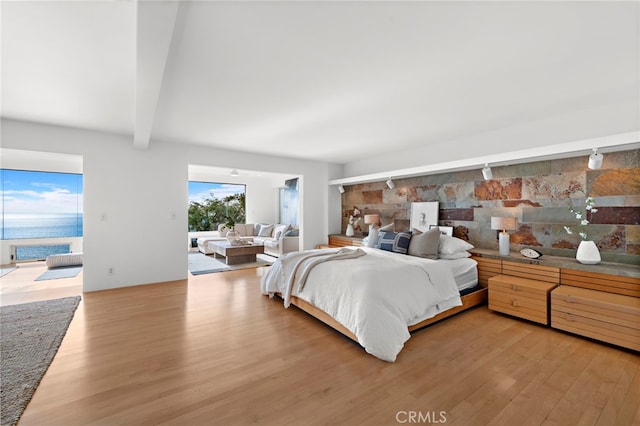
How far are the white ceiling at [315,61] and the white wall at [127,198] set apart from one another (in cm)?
43

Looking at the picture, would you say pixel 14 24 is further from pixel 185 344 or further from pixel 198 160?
pixel 198 160

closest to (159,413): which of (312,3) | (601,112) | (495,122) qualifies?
(312,3)

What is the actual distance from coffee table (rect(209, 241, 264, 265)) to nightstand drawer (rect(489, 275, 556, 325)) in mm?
4870

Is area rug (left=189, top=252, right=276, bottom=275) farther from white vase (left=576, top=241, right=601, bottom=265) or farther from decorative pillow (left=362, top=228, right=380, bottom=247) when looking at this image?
white vase (left=576, top=241, right=601, bottom=265)

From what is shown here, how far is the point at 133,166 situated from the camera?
4531 mm

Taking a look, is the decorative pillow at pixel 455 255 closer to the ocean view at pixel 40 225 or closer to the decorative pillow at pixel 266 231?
the decorative pillow at pixel 266 231

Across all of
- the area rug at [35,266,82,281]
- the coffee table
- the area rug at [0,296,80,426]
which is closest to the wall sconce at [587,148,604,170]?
the area rug at [0,296,80,426]

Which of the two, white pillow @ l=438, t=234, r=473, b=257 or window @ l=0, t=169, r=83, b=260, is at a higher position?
window @ l=0, t=169, r=83, b=260

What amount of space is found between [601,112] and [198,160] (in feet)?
19.5

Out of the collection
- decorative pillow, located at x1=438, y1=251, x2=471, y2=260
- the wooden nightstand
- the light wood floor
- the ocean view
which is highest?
the ocean view

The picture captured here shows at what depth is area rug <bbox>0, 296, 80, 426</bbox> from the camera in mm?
1792

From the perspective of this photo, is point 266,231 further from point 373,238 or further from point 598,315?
point 598,315

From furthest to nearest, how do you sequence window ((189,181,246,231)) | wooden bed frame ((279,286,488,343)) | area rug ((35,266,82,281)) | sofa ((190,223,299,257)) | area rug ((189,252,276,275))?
window ((189,181,246,231)) → sofa ((190,223,299,257)) → area rug ((189,252,276,275)) → area rug ((35,266,82,281)) → wooden bed frame ((279,286,488,343))

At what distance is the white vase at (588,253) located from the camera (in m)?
3.00
